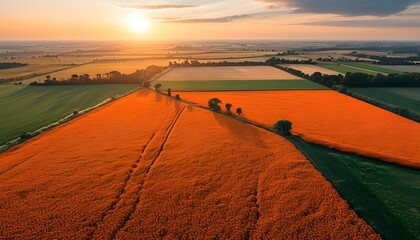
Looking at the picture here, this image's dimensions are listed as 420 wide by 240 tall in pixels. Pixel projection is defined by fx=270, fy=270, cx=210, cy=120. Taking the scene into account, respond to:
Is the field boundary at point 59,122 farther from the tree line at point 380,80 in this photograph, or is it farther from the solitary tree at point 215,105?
the tree line at point 380,80

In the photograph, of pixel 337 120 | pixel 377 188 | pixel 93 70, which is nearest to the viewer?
pixel 377 188

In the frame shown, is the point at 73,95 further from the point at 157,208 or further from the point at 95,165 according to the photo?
the point at 157,208

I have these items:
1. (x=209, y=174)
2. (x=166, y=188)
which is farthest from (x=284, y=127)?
(x=166, y=188)

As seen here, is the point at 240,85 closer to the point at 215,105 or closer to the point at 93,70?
the point at 215,105

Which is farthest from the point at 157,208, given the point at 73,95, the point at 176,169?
the point at 73,95

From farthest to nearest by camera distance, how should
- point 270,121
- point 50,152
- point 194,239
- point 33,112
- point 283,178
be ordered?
point 33,112 < point 270,121 < point 50,152 < point 283,178 < point 194,239
